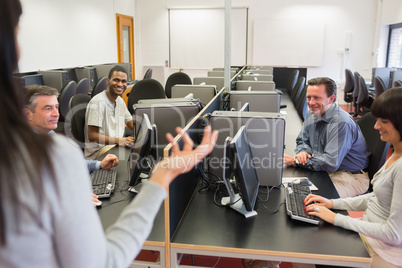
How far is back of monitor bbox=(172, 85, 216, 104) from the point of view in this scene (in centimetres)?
304

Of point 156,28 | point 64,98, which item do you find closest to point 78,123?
point 64,98

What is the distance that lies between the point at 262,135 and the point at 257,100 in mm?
1052

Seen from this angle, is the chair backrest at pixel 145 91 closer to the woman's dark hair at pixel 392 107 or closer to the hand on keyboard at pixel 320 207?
the hand on keyboard at pixel 320 207

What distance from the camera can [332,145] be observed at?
225 cm

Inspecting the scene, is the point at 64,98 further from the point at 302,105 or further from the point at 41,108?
the point at 302,105

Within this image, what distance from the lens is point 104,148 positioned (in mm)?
2736

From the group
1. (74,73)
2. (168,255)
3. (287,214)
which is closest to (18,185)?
(168,255)

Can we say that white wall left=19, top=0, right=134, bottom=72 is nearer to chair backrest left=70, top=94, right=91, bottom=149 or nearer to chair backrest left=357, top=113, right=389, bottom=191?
chair backrest left=70, top=94, right=91, bottom=149

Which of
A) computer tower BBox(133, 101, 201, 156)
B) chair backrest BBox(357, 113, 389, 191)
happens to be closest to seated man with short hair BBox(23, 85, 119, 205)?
computer tower BBox(133, 101, 201, 156)

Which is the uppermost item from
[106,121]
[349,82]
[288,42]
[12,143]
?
[288,42]

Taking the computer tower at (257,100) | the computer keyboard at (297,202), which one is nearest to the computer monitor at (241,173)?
the computer keyboard at (297,202)

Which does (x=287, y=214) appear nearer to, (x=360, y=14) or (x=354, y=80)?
(x=354, y=80)

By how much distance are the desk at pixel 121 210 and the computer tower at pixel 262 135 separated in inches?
22.3

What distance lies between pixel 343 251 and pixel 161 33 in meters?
8.49
